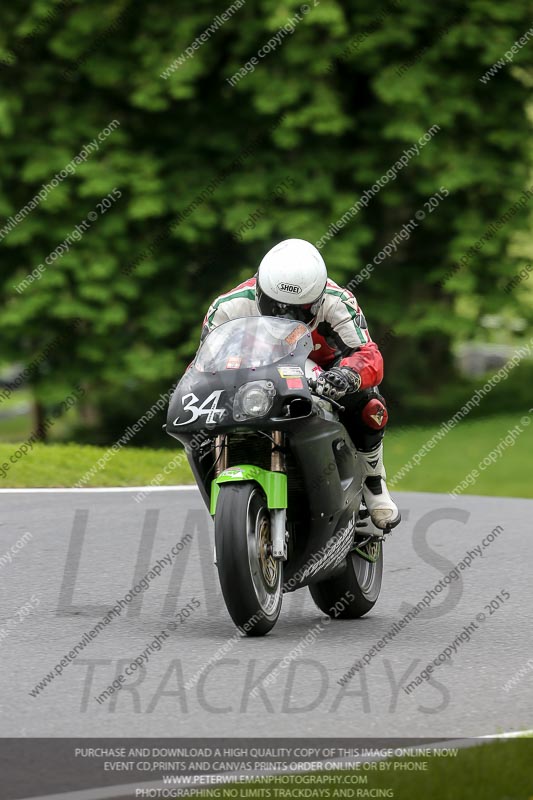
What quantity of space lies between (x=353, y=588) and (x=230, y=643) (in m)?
1.00

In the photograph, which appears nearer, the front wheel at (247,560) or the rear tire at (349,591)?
the front wheel at (247,560)

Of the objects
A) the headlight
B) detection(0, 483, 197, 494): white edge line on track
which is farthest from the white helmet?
detection(0, 483, 197, 494): white edge line on track

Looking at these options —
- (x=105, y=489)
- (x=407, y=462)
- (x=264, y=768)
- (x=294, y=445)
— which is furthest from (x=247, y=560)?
(x=407, y=462)

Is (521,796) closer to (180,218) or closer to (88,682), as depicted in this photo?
(88,682)

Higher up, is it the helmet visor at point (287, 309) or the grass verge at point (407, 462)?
the helmet visor at point (287, 309)

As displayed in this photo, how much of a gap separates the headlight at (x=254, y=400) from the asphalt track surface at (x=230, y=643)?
1.04 m

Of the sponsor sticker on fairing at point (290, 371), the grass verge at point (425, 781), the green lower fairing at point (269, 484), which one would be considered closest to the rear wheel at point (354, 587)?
the green lower fairing at point (269, 484)

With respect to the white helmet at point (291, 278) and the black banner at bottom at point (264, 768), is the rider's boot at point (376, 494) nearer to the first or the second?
the white helmet at point (291, 278)

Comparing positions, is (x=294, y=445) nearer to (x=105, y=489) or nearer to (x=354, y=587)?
(x=354, y=587)

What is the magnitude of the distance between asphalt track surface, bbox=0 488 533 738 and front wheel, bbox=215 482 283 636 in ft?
0.53

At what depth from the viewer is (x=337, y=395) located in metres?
6.68

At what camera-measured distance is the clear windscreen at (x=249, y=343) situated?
21.7 feet

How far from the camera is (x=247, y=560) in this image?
20.7ft

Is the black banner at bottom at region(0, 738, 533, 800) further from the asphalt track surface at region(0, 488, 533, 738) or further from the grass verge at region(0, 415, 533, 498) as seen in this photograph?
the grass verge at region(0, 415, 533, 498)
